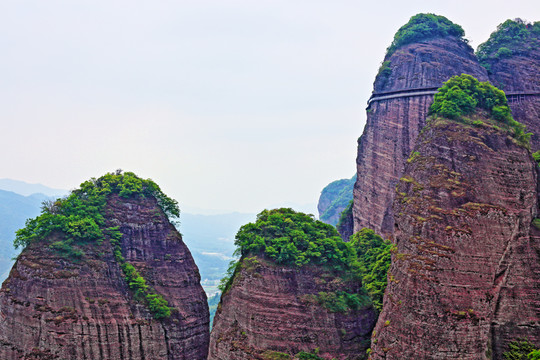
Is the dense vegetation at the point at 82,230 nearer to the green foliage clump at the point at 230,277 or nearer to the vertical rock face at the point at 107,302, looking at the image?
the vertical rock face at the point at 107,302

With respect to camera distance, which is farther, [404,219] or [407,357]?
[404,219]

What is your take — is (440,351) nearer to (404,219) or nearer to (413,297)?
(413,297)

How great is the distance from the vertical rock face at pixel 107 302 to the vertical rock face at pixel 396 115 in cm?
2126

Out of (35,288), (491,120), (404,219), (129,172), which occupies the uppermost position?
(491,120)

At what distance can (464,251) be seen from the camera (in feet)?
93.0

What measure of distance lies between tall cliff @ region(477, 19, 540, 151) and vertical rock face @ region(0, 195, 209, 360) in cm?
3630

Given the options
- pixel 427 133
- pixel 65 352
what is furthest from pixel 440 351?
pixel 65 352

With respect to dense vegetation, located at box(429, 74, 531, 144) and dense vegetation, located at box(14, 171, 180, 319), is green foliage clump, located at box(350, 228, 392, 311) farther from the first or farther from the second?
dense vegetation, located at box(14, 171, 180, 319)

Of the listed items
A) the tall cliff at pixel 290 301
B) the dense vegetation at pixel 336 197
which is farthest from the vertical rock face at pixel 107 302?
the dense vegetation at pixel 336 197

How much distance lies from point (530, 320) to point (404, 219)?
31.8 ft

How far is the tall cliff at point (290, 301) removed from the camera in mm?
30156

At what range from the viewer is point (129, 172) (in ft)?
134

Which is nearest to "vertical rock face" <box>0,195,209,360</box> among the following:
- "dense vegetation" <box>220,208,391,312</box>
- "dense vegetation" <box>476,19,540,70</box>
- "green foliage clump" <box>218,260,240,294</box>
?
"green foliage clump" <box>218,260,240,294</box>

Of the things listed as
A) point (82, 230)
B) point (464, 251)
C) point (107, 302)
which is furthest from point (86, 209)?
point (464, 251)
